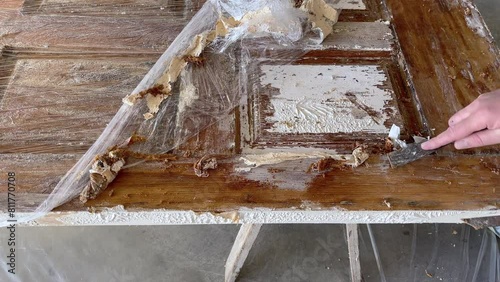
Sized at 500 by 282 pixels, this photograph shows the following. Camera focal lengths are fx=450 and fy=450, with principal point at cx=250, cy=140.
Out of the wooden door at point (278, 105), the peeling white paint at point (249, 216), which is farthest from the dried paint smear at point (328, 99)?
the peeling white paint at point (249, 216)

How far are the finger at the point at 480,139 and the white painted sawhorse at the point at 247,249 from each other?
1.55ft

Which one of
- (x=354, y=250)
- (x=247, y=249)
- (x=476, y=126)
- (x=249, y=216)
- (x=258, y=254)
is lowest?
(x=258, y=254)

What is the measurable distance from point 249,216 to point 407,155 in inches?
16.1

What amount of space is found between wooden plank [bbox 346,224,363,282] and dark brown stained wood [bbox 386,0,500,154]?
452 mm

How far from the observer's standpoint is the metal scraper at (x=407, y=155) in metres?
1.08

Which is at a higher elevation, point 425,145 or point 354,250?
point 425,145

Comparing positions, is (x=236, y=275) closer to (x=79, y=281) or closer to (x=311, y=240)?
(x=311, y=240)

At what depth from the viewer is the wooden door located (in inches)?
40.9

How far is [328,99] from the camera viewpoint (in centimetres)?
122

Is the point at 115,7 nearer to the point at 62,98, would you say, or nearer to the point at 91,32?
the point at 91,32

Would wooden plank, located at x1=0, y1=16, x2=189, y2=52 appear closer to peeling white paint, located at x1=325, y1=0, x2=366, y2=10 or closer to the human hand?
peeling white paint, located at x1=325, y1=0, x2=366, y2=10

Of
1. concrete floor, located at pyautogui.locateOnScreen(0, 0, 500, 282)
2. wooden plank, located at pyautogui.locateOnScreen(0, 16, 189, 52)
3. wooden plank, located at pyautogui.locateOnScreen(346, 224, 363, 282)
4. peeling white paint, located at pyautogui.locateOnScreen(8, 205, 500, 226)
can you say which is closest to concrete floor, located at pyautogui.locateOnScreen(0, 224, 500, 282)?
concrete floor, located at pyautogui.locateOnScreen(0, 0, 500, 282)

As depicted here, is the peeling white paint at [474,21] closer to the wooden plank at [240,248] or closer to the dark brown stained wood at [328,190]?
the dark brown stained wood at [328,190]

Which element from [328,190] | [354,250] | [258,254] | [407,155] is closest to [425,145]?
[407,155]
